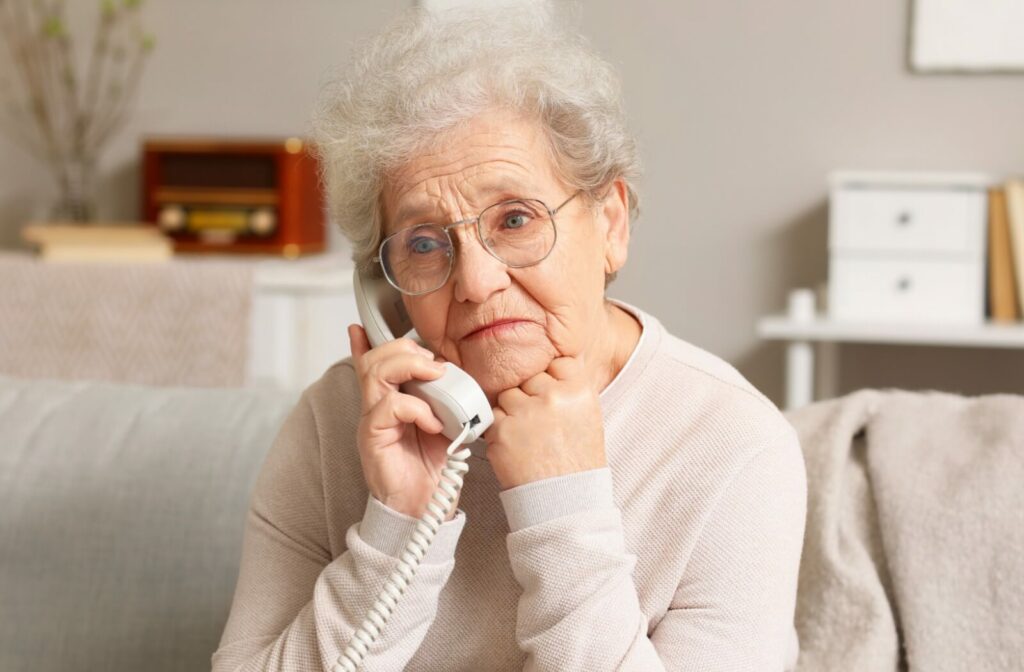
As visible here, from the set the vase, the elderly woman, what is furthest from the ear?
the vase

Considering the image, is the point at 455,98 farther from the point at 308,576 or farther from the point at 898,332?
the point at 898,332

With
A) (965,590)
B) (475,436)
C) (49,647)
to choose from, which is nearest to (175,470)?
(49,647)

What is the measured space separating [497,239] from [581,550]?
1.03 ft

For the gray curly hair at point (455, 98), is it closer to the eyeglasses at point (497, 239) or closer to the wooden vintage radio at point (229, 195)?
the eyeglasses at point (497, 239)

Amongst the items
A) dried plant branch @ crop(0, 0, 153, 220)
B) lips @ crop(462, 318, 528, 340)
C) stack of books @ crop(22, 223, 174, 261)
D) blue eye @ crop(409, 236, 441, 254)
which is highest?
dried plant branch @ crop(0, 0, 153, 220)

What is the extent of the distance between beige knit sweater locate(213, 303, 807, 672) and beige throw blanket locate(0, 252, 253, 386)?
1.47 meters

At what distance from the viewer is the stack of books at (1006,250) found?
3.01 meters

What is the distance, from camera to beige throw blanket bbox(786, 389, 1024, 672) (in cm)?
134

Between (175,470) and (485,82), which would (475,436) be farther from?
(175,470)

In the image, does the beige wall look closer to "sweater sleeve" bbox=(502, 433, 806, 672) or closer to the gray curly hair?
the gray curly hair

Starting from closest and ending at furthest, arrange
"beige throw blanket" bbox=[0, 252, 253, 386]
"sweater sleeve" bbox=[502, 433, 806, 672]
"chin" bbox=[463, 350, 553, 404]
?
"sweater sleeve" bbox=[502, 433, 806, 672] < "chin" bbox=[463, 350, 553, 404] < "beige throw blanket" bbox=[0, 252, 253, 386]

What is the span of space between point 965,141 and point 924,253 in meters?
0.47

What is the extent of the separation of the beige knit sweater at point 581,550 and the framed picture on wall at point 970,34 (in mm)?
2247

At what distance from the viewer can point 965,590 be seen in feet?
4.43
